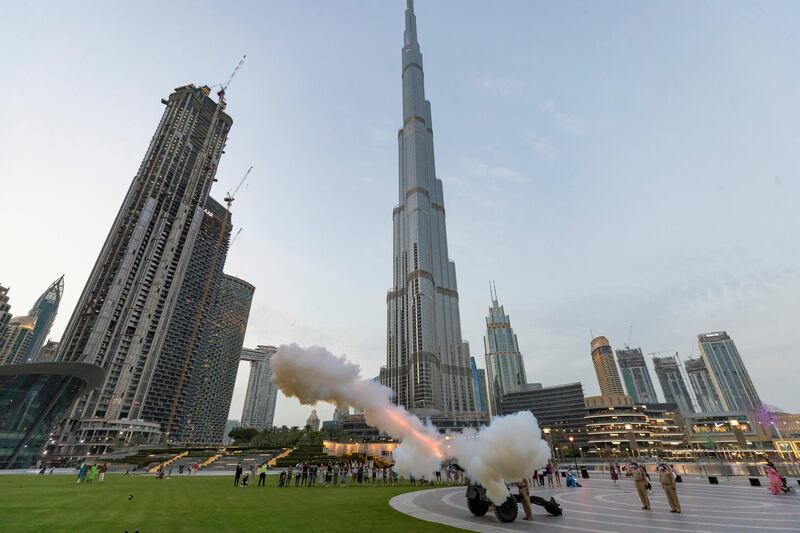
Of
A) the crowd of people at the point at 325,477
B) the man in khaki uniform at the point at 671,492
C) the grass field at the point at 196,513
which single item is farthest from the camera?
the crowd of people at the point at 325,477

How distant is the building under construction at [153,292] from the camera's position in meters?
140

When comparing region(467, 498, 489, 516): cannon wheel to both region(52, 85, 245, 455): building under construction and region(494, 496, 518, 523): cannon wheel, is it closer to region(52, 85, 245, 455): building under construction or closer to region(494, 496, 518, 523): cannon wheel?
region(494, 496, 518, 523): cannon wheel

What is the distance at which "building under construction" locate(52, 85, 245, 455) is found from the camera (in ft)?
458

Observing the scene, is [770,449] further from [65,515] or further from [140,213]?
[140,213]

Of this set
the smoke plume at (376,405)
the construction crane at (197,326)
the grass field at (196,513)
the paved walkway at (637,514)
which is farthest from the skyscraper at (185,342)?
the paved walkway at (637,514)

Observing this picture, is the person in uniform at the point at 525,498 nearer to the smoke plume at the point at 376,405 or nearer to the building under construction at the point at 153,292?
the smoke plume at the point at 376,405

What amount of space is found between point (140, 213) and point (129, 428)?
280ft

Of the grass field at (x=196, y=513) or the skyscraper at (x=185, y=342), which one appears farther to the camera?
the skyscraper at (x=185, y=342)

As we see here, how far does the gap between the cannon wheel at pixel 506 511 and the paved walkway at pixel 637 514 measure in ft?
1.08

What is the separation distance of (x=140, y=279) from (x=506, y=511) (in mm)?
174447

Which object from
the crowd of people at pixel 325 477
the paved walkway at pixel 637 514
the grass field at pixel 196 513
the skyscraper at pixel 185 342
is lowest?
the paved walkway at pixel 637 514

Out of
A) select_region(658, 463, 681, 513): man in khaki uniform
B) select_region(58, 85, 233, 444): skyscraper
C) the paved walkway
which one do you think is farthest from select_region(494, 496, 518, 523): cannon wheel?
select_region(58, 85, 233, 444): skyscraper

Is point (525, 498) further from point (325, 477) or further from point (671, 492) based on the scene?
point (325, 477)

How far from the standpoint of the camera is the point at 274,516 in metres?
18.1
